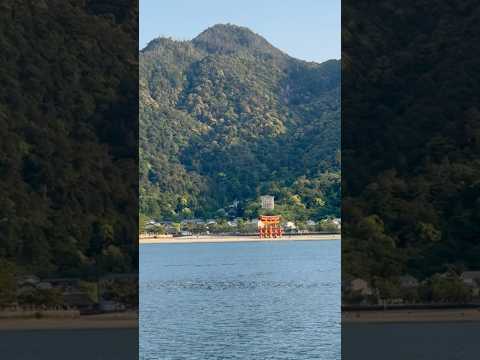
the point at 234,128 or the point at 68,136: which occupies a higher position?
the point at 234,128

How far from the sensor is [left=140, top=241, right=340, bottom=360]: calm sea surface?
50.3ft

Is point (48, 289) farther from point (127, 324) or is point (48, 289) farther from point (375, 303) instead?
point (375, 303)

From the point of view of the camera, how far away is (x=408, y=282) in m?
12.5

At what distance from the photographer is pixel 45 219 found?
1283cm

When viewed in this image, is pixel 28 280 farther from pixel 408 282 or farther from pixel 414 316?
pixel 414 316

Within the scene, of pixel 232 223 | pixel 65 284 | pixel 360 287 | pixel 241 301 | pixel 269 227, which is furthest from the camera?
pixel 269 227

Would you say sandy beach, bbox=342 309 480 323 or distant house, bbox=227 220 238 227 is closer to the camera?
sandy beach, bbox=342 309 480 323

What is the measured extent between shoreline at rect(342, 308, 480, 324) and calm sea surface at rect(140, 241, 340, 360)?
28.8 inches

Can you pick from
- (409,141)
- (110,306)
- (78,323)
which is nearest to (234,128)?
(409,141)

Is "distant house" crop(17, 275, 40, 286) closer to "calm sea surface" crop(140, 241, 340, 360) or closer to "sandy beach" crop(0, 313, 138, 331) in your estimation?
"sandy beach" crop(0, 313, 138, 331)

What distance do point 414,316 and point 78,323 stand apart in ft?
14.8

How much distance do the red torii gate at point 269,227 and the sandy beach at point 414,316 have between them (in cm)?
4029

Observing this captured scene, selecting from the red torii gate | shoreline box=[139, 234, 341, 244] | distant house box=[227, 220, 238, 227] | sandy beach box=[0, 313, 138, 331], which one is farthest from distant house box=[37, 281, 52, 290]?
distant house box=[227, 220, 238, 227]

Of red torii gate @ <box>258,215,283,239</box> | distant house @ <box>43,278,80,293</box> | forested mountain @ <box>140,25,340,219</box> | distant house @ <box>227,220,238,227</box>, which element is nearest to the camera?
distant house @ <box>43,278,80,293</box>
